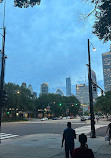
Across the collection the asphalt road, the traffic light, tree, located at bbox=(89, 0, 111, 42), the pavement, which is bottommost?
the asphalt road

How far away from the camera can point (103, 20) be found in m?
13.4

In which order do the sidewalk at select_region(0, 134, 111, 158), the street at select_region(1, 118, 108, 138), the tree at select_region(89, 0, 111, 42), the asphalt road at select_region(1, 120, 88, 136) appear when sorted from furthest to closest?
the asphalt road at select_region(1, 120, 88, 136)
the street at select_region(1, 118, 108, 138)
the tree at select_region(89, 0, 111, 42)
the sidewalk at select_region(0, 134, 111, 158)

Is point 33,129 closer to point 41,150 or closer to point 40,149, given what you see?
point 40,149

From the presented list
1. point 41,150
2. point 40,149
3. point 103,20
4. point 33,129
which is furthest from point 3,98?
point 33,129

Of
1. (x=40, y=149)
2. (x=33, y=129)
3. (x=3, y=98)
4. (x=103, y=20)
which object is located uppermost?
(x=103, y=20)

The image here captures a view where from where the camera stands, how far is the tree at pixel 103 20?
40.4ft

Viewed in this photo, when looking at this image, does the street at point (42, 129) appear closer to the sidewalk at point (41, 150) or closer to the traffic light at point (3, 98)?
the sidewalk at point (41, 150)

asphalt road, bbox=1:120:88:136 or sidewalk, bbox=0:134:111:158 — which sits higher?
sidewalk, bbox=0:134:111:158

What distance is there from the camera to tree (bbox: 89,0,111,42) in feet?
40.4

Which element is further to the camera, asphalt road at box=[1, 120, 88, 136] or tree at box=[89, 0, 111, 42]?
asphalt road at box=[1, 120, 88, 136]

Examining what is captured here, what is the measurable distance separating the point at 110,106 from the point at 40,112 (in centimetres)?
6097

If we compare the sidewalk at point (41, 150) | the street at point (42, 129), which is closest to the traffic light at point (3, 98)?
the sidewalk at point (41, 150)

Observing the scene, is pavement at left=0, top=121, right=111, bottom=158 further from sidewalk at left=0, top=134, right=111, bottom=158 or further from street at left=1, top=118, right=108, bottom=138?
street at left=1, top=118, right=108, bottom=138

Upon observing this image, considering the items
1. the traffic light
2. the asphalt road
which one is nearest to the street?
the asphalt road
